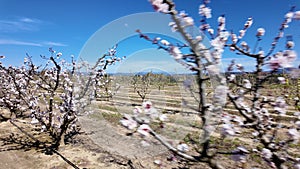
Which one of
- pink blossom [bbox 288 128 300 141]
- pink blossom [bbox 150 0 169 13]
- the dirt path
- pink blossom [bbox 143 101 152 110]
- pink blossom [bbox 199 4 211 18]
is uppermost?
pink blossom [bbox 199 4 211 18]

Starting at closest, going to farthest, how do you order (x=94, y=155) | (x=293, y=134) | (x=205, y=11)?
(x=293, y=134) → (x=205, y=11) → (x=94, y=155)

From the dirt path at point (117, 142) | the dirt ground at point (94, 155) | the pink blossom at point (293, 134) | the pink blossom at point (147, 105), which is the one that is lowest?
the dirt ground at point (94, 155)

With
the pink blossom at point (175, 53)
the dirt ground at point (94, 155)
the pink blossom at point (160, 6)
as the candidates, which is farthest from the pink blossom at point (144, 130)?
the dirt ground at point (94, 155)

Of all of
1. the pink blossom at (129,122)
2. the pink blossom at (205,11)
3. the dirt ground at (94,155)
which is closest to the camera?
the pink blossom at (129,122)

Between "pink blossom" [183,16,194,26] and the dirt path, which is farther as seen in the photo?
the dirt path

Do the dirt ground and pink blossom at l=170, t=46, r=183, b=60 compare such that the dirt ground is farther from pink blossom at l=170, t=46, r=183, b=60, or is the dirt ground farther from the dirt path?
pink blossom at l=170, t=46, r=183, b=60

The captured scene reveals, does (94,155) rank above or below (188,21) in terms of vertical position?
below

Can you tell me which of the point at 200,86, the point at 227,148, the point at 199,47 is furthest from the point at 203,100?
the point at 227,148

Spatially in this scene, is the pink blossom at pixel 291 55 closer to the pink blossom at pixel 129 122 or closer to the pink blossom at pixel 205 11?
the pink blossom at pixel 205 11

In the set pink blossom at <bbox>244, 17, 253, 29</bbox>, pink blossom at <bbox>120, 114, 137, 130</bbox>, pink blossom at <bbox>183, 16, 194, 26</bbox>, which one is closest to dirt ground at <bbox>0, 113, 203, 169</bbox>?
pink blossom at <bbox>244, 17, 253, 29</bbox>

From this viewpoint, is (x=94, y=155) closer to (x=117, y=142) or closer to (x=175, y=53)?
(x=117, y=142)

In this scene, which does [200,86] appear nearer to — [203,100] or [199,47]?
[203,100]

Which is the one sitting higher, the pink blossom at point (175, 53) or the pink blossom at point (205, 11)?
the pink blossom at point (205, 11)

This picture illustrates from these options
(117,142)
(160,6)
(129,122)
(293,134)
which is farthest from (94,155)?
(160,6)
